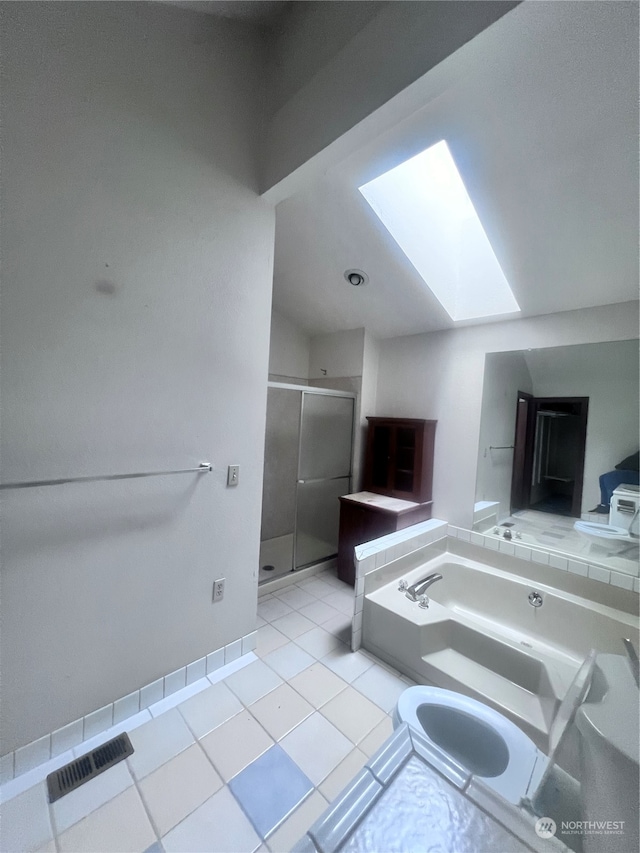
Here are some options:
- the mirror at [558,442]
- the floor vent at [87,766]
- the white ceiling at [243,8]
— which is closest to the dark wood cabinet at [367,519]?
the mirror at [558,442]

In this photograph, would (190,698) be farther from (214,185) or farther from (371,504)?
(214,185)

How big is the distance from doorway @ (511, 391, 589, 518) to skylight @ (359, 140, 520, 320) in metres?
0.74

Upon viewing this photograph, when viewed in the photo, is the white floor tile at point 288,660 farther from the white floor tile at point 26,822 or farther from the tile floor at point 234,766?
the white floor tile at point 26,822

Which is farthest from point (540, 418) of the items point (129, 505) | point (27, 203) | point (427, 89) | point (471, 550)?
point (27, 203)

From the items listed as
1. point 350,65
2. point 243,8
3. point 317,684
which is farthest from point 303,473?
point 243,8

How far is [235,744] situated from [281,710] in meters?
0.22

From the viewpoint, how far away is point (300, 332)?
10.8 feet

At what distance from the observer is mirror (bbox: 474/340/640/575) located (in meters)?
1.93

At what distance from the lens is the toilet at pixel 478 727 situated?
1.05 metres

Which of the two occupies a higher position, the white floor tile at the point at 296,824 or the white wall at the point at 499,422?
the white wall at the point at 499,422

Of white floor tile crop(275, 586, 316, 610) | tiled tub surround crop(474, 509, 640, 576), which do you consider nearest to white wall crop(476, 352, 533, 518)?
tiled tub surround crop(474, 509, 640, 576)

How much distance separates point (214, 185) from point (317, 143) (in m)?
0.49

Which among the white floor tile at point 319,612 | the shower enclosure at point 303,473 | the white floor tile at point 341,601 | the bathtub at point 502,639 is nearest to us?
the bathtub at point 502,639

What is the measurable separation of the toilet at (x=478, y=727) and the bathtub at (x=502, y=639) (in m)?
0.18
